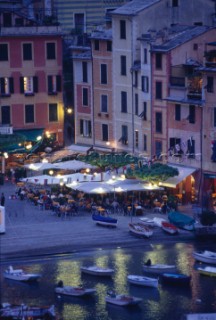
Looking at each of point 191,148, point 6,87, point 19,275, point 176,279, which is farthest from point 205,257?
point 6,87

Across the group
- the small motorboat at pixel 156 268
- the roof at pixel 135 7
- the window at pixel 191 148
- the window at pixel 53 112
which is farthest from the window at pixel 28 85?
the small motorboat at pixel 156 268

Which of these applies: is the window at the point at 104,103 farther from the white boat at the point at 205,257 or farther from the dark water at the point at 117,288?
the white boat at the point at 205,257

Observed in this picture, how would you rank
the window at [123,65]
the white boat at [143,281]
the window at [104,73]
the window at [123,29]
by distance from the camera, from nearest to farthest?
the white boat at [143,281] → the window at [123,29] → the window at [123,65] → the window at [104,73]

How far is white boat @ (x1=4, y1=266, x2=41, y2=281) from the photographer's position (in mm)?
88938

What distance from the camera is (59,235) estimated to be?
318ft


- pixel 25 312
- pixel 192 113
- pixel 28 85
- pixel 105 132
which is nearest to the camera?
pixel 25 312

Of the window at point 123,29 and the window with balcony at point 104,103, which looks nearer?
the window at point 123,29

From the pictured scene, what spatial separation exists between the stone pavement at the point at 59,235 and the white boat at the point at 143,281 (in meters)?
7.79

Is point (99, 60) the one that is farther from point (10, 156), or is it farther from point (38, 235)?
point (38, 235)

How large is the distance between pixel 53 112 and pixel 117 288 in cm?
3973

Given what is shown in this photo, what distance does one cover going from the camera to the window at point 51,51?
12431 cm

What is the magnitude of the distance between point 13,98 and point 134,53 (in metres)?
13.6

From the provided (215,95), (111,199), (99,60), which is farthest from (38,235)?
(99,60)

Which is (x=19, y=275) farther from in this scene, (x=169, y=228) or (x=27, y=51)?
→ (x=27, y=51)
